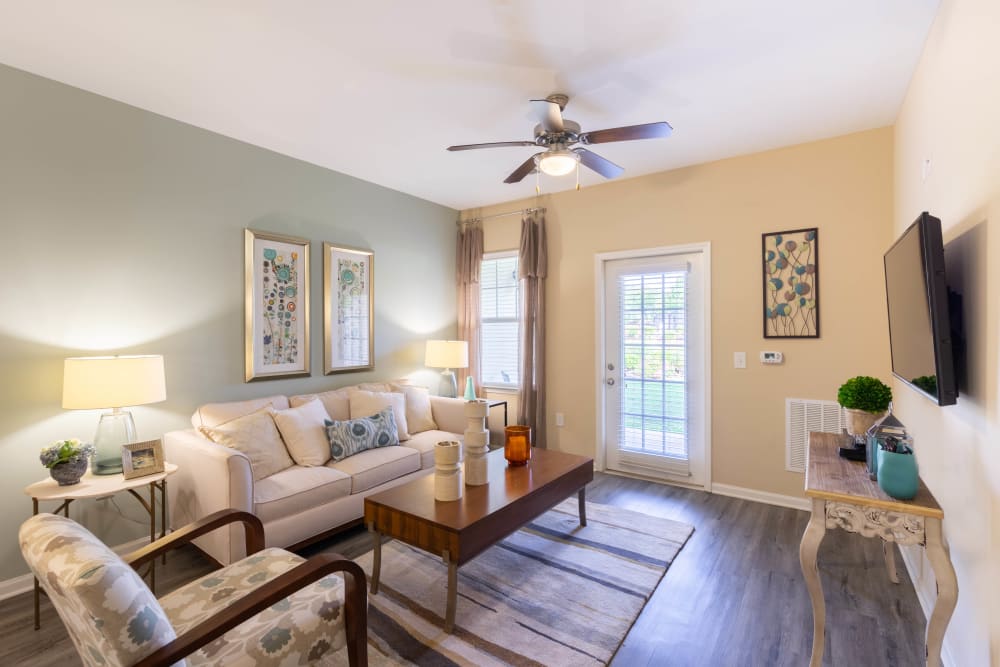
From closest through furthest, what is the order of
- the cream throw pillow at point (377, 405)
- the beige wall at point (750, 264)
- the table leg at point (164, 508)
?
the table leg at point (164, 508)
the beige wall at point (750, 264)
the cream throw pillow at point (377, 405)

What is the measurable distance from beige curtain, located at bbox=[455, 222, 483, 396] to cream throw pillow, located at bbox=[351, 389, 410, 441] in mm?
1344

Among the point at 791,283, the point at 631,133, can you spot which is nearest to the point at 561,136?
the point at 631,133

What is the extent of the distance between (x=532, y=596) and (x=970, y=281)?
85.6 inches

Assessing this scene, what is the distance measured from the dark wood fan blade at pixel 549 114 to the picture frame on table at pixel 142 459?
2.62 metres

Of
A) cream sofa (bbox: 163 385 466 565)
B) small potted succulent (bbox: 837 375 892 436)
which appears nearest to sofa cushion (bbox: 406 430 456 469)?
cream sofa (bbox: 163 385 466 565)

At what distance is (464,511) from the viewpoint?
7.05ft

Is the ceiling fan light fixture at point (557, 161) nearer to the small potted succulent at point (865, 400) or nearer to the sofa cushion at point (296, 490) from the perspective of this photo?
the small potted succulent at point (865, 400)

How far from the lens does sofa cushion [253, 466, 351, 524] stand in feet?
8.29

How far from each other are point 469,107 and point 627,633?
2.87 meters

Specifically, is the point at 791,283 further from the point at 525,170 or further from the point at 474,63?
the point at 474,63

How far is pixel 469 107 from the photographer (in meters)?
2.78

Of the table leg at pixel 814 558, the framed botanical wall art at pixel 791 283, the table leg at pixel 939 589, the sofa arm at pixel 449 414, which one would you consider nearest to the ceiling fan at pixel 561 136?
the framed botanical wall art at pixel 791 283

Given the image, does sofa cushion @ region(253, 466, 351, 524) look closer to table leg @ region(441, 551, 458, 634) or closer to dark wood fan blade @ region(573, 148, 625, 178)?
table leg @ region(441, 551, 458, 634)

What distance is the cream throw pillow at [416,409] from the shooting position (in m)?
3.89
